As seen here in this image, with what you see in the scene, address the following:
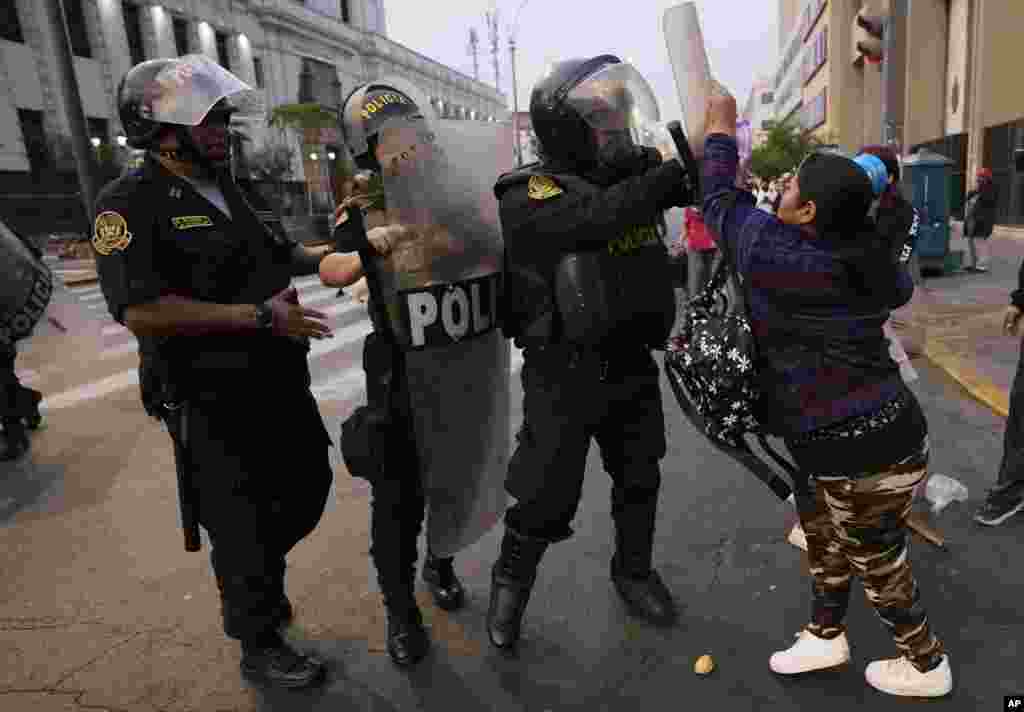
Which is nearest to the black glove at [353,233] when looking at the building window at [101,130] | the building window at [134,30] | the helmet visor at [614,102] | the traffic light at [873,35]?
the helmet visor at [614,102]

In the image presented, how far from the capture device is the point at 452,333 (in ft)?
7.66

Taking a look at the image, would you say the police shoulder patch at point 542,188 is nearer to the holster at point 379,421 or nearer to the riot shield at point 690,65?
the riot shield at point 690,65

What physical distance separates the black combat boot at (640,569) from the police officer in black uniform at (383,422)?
718 mm

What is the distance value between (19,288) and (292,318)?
3070 millimetres

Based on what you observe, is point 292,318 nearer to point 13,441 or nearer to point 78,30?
point 13,441

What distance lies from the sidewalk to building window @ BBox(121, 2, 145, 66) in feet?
113

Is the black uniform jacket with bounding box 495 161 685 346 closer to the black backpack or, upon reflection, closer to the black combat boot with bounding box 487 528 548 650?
the black backpack

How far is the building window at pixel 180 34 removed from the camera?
36.0 m

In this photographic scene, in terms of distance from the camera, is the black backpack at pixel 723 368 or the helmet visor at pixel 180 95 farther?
the helmet visor at pixel 180 95

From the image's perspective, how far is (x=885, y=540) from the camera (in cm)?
201

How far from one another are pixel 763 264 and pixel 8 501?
4276 millimetres

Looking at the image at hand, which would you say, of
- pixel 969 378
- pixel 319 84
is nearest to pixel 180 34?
pixel 319 84

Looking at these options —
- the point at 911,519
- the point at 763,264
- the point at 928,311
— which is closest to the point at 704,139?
the point at 763,264

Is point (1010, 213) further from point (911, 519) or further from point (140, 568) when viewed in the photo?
point (140, 568)
